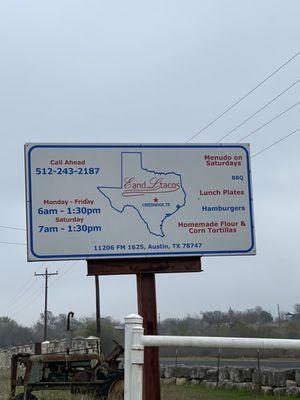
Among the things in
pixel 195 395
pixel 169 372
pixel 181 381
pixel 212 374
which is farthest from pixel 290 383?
pixel 169 372

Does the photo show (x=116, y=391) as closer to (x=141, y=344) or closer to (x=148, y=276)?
(x=148, y=276)

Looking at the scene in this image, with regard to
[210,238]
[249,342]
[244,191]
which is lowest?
[249,342]

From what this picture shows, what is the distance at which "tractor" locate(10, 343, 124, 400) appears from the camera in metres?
16.5

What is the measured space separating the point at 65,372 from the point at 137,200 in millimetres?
9333

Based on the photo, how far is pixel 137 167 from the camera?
9.45 m

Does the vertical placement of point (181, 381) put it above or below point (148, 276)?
below

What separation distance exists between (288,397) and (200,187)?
10144 mm

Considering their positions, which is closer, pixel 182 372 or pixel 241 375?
pixel 241 375

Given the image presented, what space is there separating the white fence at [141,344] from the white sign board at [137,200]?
4.73 m

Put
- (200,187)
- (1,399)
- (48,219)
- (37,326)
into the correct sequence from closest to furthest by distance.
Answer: (48,219) < (200,187) < (1,399) < (37,326)

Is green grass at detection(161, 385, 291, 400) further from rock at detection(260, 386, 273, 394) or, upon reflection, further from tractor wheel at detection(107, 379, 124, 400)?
tractor wheel at detection(107, 379, 124, 400)

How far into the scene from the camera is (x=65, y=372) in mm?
17359

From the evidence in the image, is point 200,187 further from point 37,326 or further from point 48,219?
point 37,326

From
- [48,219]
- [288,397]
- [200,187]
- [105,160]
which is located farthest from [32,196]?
[288,397]
